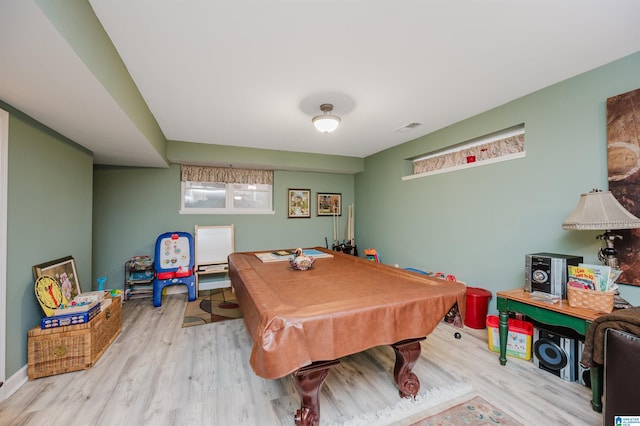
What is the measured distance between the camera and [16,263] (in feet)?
6.58

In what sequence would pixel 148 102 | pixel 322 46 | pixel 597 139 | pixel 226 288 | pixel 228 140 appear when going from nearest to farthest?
1. pixel 322 46
2. pixel 597 139
3. pixel 148 102
4. pixel 228 140
5. pixel 226 288

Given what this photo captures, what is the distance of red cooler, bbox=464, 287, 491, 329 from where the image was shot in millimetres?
2918

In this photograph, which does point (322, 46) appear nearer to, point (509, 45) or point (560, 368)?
point (509, 45)

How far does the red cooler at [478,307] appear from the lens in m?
2.92

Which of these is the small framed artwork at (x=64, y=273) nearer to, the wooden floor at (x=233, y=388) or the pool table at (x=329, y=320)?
the wooden floor at (x=233, y=388)

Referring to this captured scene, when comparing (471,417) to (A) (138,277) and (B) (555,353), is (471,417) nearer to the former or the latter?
(B) (555,353)

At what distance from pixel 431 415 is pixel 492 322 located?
128cm

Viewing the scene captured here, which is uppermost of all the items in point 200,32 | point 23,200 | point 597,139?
point 200,32

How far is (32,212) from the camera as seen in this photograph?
7.20 feet

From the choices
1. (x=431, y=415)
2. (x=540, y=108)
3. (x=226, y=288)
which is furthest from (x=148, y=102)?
(x=540, y=108)

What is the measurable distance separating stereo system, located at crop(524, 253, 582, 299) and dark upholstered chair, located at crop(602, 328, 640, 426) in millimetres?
A: 747

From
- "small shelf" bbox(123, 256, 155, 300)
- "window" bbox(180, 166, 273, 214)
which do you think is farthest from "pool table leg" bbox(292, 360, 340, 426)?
"window" bbox(180, 166, 273, 214)

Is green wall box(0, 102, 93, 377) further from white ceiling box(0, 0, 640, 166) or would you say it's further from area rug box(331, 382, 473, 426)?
area rug box(331, 382, 473, 426)

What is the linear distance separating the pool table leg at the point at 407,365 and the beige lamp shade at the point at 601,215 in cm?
150
